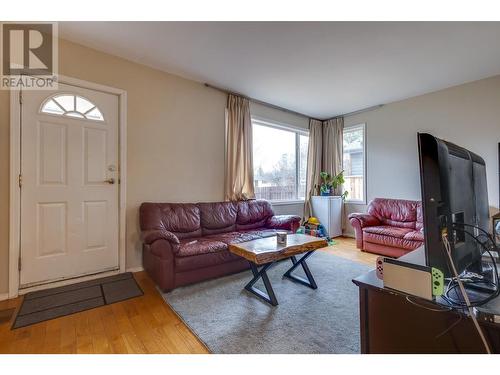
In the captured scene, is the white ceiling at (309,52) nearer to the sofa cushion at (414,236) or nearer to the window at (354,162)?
the window at (354,162)

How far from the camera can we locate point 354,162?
4840 mm

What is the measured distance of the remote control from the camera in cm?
75

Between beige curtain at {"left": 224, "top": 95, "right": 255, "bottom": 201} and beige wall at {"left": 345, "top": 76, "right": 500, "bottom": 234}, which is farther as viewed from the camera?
beige curtain at {"left": 224, "top": 95, "right": 255, "bottom": 201}

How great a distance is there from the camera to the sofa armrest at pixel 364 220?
12.5 feet

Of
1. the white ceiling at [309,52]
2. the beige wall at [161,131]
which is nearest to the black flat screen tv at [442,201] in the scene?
the white ceiling at [309,52]

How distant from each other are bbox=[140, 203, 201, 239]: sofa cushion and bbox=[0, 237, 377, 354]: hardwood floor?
0.91m

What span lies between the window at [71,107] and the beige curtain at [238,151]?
5.81 ft

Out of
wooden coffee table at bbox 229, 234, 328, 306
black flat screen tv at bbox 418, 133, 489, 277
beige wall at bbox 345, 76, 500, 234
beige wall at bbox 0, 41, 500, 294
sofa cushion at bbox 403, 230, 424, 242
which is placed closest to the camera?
black flat screen tv at bbox 418, 133, 489, 277

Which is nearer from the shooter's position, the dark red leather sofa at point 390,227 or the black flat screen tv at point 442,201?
the black flat screen tv at point 442,201

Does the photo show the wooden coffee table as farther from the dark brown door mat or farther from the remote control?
the remote control

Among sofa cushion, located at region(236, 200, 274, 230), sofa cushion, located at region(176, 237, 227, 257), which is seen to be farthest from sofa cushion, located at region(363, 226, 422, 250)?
sofa cushion, located at region(176, 237, 227, 257)

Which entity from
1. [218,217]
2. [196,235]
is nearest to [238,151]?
[218,217]
